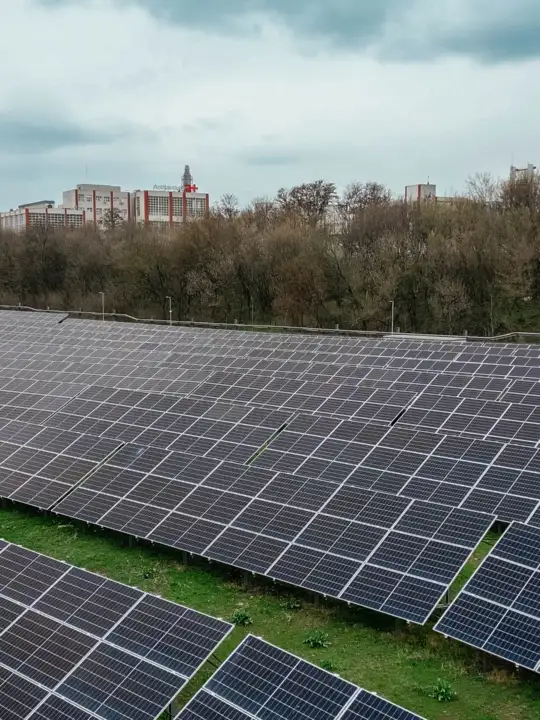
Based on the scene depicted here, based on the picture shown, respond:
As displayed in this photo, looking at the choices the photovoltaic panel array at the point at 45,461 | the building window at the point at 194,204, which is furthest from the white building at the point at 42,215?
the photovoltaic panel array at the point at 45,461

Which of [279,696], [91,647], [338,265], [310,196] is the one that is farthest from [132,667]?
[310,196]

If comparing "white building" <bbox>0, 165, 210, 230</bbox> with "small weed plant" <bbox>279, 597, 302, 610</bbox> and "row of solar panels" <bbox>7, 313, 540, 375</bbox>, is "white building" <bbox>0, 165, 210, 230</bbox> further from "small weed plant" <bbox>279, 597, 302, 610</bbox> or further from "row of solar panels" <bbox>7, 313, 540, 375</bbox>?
"small weed plant" <bbox>279, 597, 302, 610</bbox>

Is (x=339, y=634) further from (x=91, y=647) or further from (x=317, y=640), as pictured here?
(x=91, y=647)

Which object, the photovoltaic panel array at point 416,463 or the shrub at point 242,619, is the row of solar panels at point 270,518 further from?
the shrub at point 242,619

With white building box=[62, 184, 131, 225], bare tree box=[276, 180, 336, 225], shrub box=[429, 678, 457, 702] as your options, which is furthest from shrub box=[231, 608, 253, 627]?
white building box=[62, 184, 131, 225]

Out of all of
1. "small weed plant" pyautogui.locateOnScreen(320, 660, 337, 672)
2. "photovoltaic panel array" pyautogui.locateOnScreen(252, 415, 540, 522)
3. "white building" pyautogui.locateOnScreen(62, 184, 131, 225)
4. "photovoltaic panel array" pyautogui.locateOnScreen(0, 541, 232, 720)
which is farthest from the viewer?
"white building" pyautogui.locateOnScreen(62, 184, 131, 225)
